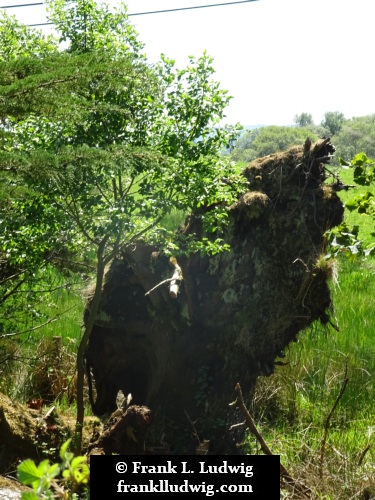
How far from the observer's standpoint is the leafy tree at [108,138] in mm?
4422

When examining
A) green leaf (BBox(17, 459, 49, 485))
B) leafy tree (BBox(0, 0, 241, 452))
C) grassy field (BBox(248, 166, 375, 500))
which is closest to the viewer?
green leaf (BBox(17, 459, 49, 485))

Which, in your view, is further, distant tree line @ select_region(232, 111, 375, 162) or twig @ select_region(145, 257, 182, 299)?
distant tree line @ select_region(232, 111, 375, 162)

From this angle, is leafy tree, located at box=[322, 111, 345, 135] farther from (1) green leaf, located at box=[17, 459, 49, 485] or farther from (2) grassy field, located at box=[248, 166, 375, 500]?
(1) green leaf, located at box=[17, 459, 49, 485]

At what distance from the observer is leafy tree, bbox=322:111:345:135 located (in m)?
42.8

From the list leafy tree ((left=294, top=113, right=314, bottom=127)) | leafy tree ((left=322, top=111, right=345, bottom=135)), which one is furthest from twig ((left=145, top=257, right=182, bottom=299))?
leafy tree ((left=294, top=113, right=314, bottom=127))

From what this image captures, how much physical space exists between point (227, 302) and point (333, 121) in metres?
40.3

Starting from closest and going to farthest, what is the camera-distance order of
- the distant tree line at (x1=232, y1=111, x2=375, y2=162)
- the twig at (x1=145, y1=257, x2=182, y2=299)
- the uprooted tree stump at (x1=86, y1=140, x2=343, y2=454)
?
the twig at (x1=145, y1=257, x2=182, y2=299), the uprooted tree stump at (x1=86, y1=140, x2=343, y2=454), the distant tree line at (x1=232, y1=111, x2=375, y2=162)

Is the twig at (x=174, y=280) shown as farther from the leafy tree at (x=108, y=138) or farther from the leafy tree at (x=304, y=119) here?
the leafy tree at (x=304, y=119)

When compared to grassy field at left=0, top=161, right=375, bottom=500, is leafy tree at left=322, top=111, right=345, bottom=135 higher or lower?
higher

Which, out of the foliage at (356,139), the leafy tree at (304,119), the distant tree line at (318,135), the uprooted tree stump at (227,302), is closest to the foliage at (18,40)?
the uprooted tree stump at (227,302)

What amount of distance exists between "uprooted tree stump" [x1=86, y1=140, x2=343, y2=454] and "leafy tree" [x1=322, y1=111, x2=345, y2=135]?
118 feet

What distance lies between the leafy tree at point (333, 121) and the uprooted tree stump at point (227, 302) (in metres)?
36.1

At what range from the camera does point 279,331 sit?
6.28 meters

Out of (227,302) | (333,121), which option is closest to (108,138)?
(227,302)
